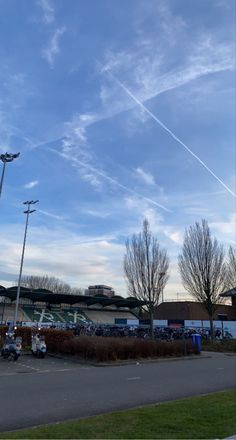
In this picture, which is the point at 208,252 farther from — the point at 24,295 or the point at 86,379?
the point at 24,295

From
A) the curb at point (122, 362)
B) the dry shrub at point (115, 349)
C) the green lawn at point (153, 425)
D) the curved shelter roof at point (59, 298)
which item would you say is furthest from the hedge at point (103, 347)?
the curved shelter roof at point (59, 298)

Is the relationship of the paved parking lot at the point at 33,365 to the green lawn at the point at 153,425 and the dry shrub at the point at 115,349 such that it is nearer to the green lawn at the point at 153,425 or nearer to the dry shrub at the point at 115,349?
the dry shrub at the point at 115,349

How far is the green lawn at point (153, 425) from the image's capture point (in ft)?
21.9

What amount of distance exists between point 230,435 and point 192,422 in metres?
0.99

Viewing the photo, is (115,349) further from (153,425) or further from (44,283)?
(44,283)

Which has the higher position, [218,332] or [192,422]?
[218,332]

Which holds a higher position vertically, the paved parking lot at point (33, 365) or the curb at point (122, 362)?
the curb at point (122, 362)

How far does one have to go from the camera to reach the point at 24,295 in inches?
2827

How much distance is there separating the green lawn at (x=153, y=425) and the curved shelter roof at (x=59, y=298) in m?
58.1

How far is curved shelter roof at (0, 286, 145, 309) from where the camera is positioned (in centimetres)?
6864

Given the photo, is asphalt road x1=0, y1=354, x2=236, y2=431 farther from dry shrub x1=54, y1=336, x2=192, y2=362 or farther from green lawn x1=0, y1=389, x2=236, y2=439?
dry shrub x1=54, y1=336, x2=192, y2=362

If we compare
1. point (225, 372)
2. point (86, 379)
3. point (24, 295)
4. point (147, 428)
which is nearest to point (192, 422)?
point (147, 428)

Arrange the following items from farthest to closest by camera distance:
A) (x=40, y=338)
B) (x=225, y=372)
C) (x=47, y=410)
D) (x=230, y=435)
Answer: (x=40, y=338) < (x=225, y=372) < (x=47, y=410) < (x=230, y=435)

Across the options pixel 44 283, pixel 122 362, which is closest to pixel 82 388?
pixel 122 362
